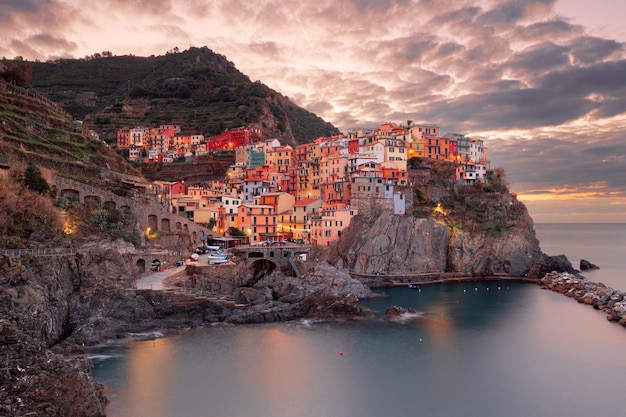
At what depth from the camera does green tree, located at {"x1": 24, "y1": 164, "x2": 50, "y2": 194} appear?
31562 mm

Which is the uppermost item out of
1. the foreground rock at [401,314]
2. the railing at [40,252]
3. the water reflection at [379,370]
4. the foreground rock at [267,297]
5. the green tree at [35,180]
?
the green tree at [35,180]

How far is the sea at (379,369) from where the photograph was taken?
21.4 meters

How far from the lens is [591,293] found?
41469 millimetres

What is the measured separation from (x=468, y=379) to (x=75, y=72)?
444 ft

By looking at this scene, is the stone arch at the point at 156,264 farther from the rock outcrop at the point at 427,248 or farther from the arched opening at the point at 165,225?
the rock outcrop at the point at 427,248

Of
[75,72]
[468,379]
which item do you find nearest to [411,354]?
[468,379]

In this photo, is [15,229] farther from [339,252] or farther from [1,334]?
[339,252]

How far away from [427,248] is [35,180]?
1407 inches

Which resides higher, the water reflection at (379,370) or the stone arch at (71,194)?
the stone arch at (71,194)

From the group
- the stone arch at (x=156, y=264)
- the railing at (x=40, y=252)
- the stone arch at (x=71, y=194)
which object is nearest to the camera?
the railing at (x=40, y=252)

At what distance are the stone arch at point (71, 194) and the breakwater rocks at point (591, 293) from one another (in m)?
41.1

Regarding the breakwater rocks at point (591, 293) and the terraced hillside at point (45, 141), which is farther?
the terraced hillside at point (45, 141)

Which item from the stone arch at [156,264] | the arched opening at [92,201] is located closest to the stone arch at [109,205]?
the arched opening at [92,201]

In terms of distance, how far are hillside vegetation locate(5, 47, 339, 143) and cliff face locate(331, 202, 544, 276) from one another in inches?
1695
